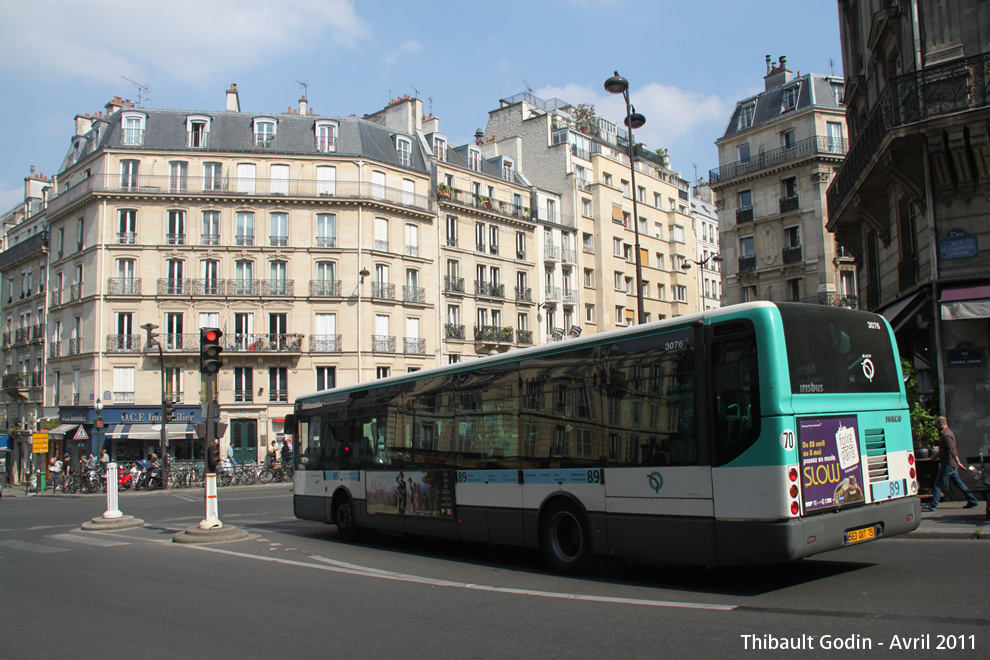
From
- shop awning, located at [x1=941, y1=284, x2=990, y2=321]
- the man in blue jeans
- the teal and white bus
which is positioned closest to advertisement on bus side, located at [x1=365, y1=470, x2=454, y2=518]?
the teal and white bus

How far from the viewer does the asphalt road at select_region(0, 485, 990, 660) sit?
5887 millimetres

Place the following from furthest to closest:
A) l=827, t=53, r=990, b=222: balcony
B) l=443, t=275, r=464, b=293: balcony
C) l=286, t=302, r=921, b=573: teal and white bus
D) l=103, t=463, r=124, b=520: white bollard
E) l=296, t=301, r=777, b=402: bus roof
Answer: l=443, t=275, r=464, b=293: balcony, l=103, t=463, r=124, b=520: white bollard, l=827, t=53, r=990, b=222: balcony, l=296, t=301, r=777, b=402: bus roof, l=286, t=302, r=921, b=573: teal and white bus

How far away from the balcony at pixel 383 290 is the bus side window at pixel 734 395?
37307 millimetres

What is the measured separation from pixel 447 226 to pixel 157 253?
646 inches

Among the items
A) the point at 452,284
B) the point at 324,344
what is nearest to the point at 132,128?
the point at 324,344

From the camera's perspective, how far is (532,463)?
9.80m

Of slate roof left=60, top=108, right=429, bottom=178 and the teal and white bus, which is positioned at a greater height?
slate roof left=60, top=108, right=429, bottom=178

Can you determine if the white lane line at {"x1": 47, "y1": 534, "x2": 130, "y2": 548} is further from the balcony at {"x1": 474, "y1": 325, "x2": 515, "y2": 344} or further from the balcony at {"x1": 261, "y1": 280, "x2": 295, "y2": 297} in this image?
the balcony at {"x1": 474, "y1": 325, "x2": 515, "y2": 344}

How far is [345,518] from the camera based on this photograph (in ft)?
45.4

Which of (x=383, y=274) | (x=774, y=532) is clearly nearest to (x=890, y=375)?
(x=774, y=532)

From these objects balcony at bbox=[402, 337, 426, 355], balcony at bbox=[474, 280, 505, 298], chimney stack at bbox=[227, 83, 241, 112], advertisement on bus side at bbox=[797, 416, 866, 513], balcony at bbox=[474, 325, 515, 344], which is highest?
chimney stack at bbox=[227, 83, 241, 112]

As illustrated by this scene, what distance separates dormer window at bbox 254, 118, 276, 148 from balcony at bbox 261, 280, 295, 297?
8.03 metres

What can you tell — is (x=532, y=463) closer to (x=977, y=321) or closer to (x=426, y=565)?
(x=426, y=565)

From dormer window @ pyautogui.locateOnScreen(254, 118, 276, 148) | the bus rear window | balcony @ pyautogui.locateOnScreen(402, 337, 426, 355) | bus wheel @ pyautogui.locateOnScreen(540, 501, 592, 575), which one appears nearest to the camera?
the bus rear window
